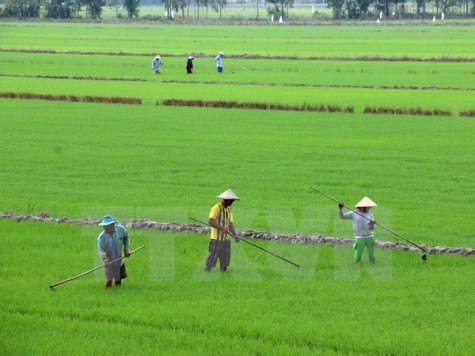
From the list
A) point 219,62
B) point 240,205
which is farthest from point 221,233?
point 219,62

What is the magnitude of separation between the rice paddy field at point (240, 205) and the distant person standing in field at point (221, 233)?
277mm

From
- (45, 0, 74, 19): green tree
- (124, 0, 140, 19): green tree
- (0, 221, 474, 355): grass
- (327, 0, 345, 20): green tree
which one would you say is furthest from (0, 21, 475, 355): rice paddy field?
(124, 0, 140, 19): green tree

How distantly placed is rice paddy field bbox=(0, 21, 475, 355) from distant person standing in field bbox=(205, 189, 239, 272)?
0.28m

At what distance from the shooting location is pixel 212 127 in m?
37.2

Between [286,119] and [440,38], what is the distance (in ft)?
222

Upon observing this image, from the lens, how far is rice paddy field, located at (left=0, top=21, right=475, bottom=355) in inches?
510

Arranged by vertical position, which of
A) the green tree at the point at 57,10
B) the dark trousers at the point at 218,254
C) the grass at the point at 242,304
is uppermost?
the green tree at the point at 57,10

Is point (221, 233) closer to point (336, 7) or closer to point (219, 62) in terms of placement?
point (219, 62)

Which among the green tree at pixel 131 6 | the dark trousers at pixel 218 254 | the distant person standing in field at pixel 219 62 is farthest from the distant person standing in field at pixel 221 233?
the green tree at pixel 131 6

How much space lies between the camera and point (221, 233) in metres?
16.0

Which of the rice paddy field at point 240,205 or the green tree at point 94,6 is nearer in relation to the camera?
the rice paddy field at point 240,205

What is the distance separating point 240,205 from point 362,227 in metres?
6.05

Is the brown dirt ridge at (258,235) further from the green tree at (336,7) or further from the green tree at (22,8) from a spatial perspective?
the green tree at (336,7)

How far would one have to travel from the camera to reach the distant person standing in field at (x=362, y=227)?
16.4 metres
